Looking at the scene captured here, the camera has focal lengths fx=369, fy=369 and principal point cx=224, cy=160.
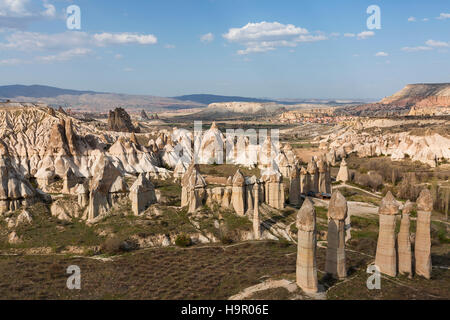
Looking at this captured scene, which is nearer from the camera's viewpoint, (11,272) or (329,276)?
(329,276)

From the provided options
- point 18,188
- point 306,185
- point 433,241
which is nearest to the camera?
point 433,241

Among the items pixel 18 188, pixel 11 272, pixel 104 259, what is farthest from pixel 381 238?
pixel 18 188

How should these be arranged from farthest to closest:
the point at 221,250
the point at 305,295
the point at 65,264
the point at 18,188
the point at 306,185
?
1. the point at 306,185
2. the point at 18,188
3. the point at 221,250
4. the point at 65,264
5. the point at 305,295

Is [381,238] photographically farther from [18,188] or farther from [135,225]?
A: [18,188]

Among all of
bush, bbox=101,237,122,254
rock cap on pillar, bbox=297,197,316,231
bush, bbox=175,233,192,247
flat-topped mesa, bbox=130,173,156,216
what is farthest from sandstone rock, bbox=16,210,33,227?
rock cap on pillar, bbox=297,197,316,231

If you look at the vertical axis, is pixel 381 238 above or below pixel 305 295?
above

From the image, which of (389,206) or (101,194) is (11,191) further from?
(389,206)

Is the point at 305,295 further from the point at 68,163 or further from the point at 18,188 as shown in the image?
the point at 68,163
